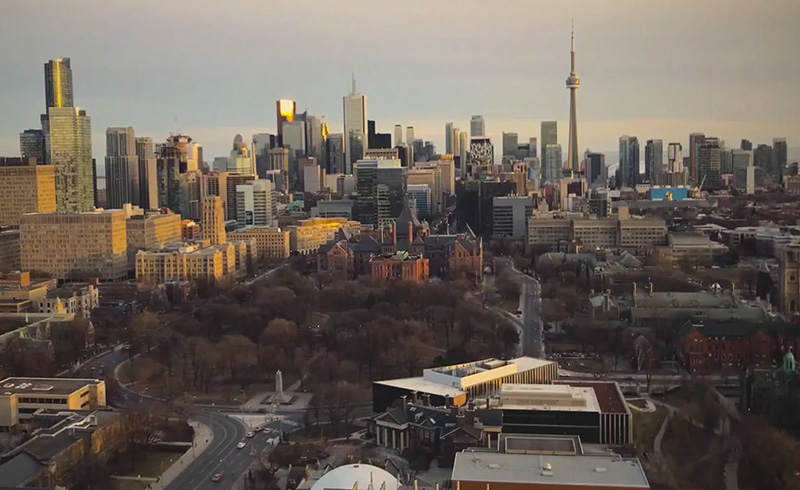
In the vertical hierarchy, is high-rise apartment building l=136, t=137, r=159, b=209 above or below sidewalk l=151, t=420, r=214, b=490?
above

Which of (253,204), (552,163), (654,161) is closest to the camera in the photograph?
(253,204)

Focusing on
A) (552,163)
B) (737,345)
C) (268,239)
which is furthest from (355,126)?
(737,345)

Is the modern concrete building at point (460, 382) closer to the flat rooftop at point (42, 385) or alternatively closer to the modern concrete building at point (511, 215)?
the flat rooftop at point (42, 385)

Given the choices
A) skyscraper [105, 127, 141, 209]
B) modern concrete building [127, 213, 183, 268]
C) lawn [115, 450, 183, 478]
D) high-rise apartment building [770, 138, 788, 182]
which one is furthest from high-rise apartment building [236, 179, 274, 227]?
lawn [115, 450, 183, 478]

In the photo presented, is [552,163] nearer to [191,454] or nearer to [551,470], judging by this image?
[191,454]

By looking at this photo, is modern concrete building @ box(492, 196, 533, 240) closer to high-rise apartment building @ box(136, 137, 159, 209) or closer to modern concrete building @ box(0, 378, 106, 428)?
high-rise apartment building @ box(136, 137, 159, 209)

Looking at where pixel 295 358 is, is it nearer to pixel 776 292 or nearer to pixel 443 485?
pixel 443 485

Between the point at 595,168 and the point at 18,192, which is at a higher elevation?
the point at 595,168
